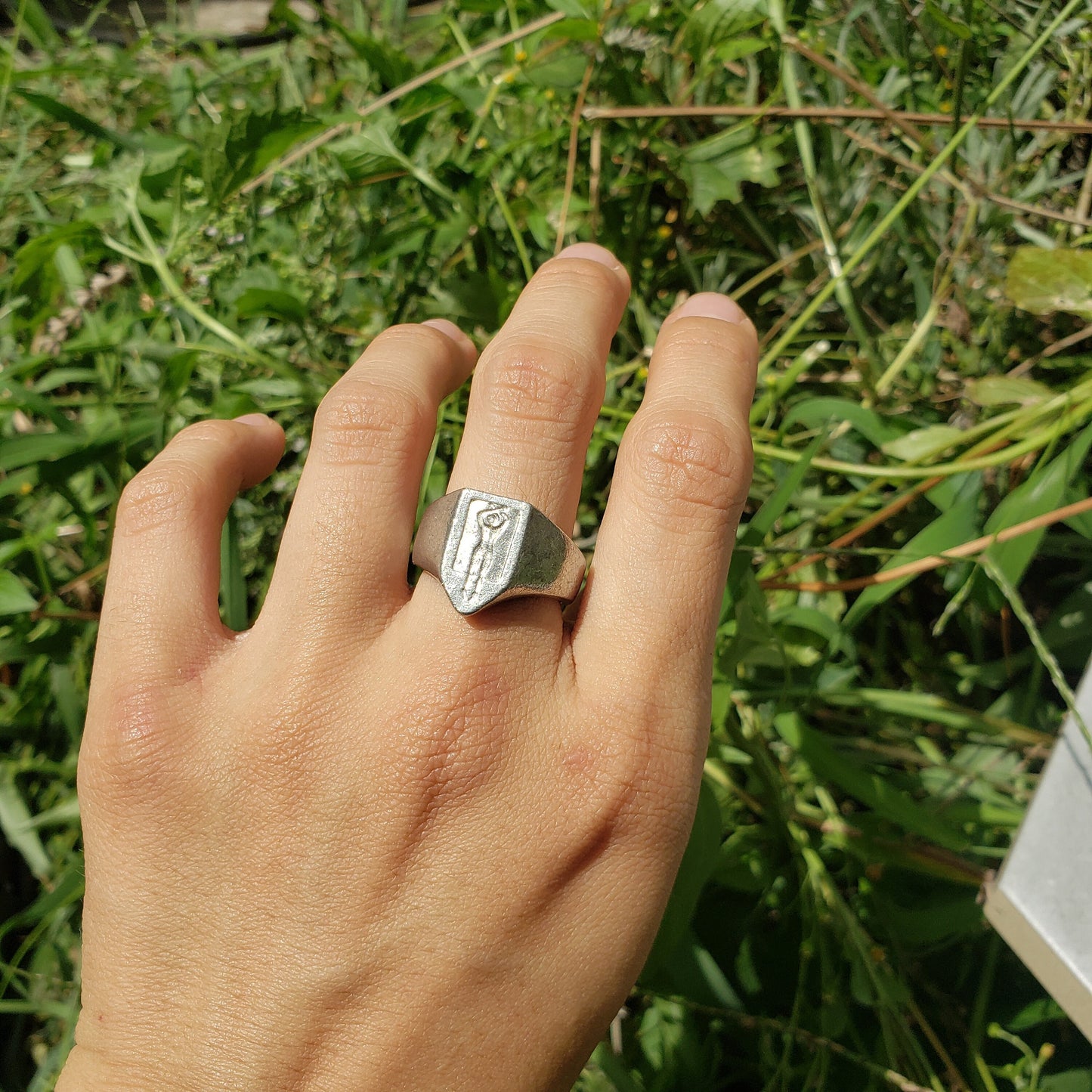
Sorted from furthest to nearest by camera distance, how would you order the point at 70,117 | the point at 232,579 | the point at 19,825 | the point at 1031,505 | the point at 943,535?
the point at 19,825
the point at 70,117
the point at 232,579
the point at 943,535
the point at 1031,505

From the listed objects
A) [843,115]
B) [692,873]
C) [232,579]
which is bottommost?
[692,873]

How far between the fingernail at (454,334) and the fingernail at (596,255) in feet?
0.69

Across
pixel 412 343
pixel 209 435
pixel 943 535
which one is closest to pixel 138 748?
pixel 209 435

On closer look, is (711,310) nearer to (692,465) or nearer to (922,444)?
(692,465)

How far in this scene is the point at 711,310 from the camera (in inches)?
54.2

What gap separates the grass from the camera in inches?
64.5

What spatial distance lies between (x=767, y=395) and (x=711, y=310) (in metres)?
0.40

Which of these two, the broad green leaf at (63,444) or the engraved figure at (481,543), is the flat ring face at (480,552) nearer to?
the engraved figure at (481,543)

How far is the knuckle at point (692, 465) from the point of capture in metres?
1.20

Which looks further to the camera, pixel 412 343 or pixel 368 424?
pixel 412 343

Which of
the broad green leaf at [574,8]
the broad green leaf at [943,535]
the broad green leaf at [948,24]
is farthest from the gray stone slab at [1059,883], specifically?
the broad green leaf at [574,8]

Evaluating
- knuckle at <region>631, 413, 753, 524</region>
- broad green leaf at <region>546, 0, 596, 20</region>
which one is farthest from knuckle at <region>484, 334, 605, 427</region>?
broad green leaf at <region>546, 0, 596, 20</region>

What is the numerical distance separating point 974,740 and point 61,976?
207cm

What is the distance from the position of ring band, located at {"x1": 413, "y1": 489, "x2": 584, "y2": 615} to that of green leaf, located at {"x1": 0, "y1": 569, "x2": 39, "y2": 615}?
0.87 m
